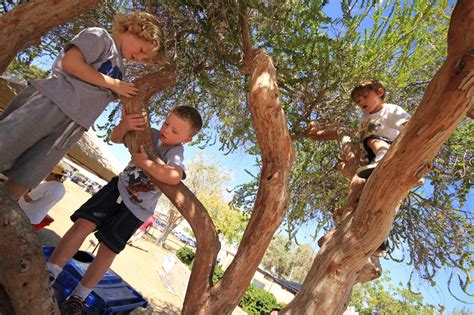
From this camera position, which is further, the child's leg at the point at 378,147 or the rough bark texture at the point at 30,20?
the child's leg at the point at 378,147

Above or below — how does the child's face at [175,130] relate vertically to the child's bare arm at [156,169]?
above

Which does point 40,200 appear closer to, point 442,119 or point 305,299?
point 305,299

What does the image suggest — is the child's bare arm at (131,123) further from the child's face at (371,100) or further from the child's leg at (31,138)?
the child's face at (371,100)

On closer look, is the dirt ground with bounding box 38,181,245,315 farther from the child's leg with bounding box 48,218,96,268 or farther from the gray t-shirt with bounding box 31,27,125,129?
the gray t-shirt with bounding box 31,27,125,129

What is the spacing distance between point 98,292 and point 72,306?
0.72m

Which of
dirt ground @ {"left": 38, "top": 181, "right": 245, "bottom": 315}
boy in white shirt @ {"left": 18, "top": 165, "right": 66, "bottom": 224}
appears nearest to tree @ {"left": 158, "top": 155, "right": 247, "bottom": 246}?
dirt ground @ {"left": 38, "top": 181, "right": 245, "bottom": 315}

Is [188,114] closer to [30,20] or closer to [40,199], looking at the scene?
[30,20]

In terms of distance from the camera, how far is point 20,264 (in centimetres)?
147

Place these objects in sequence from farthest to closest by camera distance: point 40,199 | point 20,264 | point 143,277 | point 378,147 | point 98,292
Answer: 1. point 143,277
2. point 40,199
3. point 378,147
4. point 98,292
5. point 20,264

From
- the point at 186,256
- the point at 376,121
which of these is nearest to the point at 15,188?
the point at 376,121

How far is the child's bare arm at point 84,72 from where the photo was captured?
2.26m

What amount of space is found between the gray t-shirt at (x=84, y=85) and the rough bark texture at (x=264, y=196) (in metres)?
1.15

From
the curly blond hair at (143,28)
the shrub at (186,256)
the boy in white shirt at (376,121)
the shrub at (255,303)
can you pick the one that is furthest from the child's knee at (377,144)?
the shrub at (186,256)

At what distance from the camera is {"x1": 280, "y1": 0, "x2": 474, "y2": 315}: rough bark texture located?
6.46 feet
